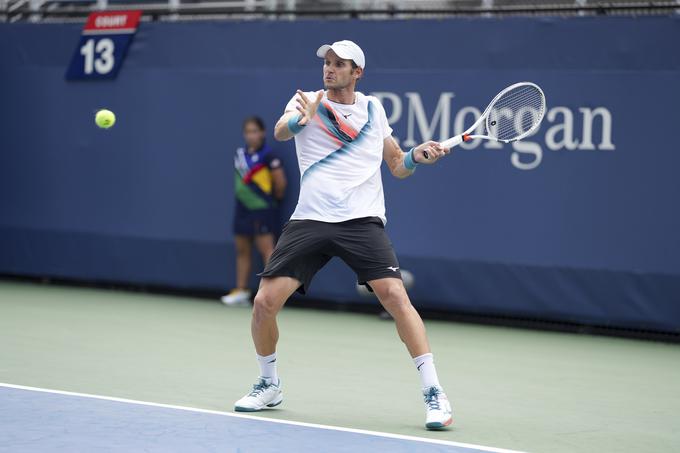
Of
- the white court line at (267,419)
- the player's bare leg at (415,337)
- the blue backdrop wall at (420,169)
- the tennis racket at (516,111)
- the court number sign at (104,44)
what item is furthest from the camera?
the court number sign at (104,44)

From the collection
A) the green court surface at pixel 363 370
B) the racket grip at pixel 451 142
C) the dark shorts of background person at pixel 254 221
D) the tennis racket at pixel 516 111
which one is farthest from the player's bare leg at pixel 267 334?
the dark shorts of background person at pixel 254 221

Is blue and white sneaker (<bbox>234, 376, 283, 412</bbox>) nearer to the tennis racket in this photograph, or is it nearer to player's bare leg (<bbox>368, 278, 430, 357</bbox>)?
player's bare leg (<bbox>368, 278, 430, 357</bbox>)

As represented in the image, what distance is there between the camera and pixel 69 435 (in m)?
4.90

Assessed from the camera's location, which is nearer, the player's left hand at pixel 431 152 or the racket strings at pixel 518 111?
the player's left hand at pixel 431 152

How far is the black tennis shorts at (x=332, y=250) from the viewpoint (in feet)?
17.9

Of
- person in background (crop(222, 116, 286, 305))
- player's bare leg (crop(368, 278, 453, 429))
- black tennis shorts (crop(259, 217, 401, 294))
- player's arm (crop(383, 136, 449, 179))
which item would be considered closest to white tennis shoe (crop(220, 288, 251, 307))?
person in background (crop(222, 116, 286, 305))

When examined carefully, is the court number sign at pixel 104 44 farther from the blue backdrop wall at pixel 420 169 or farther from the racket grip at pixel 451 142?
the racket grip at pixel 451 142

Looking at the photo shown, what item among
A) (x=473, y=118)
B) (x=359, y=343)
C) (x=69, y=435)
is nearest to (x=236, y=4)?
(x=473, y=118)

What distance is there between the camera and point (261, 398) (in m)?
5.60

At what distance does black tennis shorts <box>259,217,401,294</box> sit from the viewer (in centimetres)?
545

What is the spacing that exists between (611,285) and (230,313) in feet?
9.85

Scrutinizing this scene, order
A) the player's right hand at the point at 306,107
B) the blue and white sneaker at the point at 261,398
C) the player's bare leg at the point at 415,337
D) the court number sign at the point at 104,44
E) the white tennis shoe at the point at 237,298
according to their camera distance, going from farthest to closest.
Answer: the court number sign at the point at 104,44
the white tennis shoe at the point at 237,298
the blue and white sneaker at the point at 261,398
the player's bare leg at the point at 415,337
the player's right hand at the point at 306,107

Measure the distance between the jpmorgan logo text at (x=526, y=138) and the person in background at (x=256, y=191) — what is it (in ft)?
3.49

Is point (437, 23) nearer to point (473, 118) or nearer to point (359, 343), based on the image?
point (473, 118)
